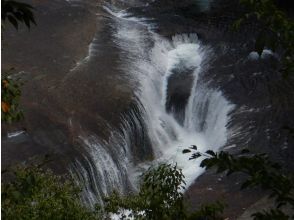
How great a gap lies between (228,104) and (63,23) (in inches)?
252

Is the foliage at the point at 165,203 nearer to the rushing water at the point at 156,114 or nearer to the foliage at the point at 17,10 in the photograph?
the foliage at the point at 17,10

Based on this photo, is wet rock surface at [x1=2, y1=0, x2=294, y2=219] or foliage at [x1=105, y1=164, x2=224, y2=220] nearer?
foliage at [x1=105, y1=164, x2=224, y2=220]

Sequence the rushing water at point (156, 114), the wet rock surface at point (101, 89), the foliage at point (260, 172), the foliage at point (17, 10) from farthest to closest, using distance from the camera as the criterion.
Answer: the rushing water at point (156, 114) < the wet rock surface at point (101, 89) < the foliage at point (260, 172) < the foliage at point (17, 10)

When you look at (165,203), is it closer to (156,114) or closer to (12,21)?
(12,21)

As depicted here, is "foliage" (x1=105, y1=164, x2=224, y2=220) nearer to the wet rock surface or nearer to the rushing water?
the wet rock surface

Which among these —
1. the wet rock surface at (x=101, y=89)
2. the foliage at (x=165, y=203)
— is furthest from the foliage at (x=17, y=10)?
the wet rock surface at (x=101, y=89)

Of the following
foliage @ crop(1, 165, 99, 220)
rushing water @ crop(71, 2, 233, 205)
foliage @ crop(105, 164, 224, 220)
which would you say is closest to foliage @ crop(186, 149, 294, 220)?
foliage @ crop(105, 164, 224, 220)

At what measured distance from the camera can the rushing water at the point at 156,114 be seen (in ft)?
41.0

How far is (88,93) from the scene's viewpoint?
46.6 ft

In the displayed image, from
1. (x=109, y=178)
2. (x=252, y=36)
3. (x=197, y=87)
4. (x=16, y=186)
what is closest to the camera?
(x=16, y=186)

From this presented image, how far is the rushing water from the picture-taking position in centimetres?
1248

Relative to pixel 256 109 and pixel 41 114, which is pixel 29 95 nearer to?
pixel 41 114

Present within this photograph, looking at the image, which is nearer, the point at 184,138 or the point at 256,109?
the point at 256,109

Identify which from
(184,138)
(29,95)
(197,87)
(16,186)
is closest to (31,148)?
(29,95)
